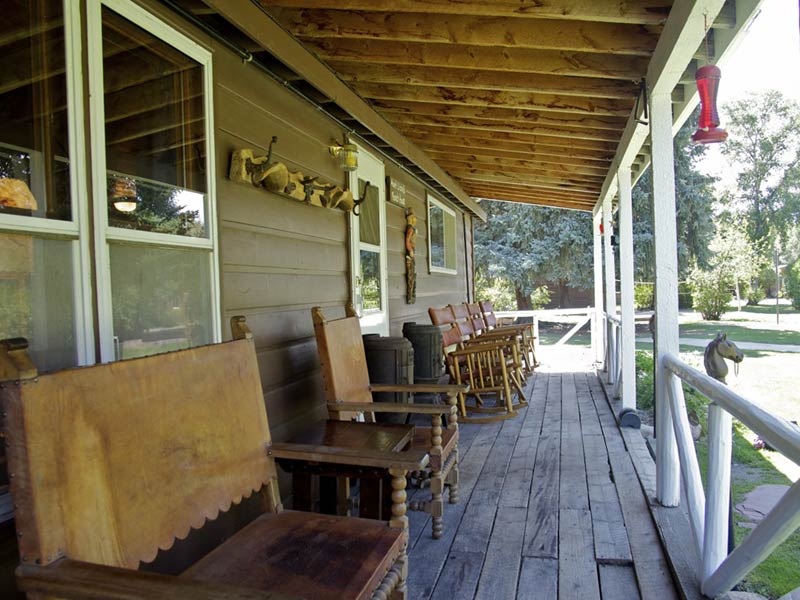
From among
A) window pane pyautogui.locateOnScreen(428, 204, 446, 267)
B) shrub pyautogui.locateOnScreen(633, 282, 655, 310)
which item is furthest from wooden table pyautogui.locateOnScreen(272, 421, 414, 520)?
shrub pyautogui.locateOnScreen(633, 282, 655, 310)

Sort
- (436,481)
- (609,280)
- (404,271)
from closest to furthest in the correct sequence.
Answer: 1. (436,481)
2. (404,271)
3. (609,280)

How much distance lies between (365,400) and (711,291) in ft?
48.7

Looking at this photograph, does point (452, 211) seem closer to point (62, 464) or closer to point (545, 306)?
point (62, 464)

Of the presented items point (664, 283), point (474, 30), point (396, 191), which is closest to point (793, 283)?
point (396, 191)

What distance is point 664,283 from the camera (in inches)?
97.3

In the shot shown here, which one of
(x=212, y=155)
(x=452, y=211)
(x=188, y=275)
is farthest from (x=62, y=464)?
(x=452, y=211)

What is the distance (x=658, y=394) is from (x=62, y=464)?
2.32 m

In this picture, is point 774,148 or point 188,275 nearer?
point 188,275

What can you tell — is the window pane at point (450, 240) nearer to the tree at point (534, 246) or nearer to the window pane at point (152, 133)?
the window pane at point (152, 133)

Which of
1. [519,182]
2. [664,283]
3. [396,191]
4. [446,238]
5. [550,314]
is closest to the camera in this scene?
[664,283]

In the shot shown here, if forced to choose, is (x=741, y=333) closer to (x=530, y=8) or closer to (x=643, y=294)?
(x=643, y=294)

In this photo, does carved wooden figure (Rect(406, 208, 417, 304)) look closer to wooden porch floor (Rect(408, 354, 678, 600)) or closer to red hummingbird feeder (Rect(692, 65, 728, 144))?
wooden porch floor (Rect(408, 354, 678, 600))

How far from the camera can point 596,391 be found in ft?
17.2

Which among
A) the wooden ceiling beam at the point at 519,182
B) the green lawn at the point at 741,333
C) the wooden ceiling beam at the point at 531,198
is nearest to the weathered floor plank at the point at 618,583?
the wooden ceiling beam at the point at 519,182
